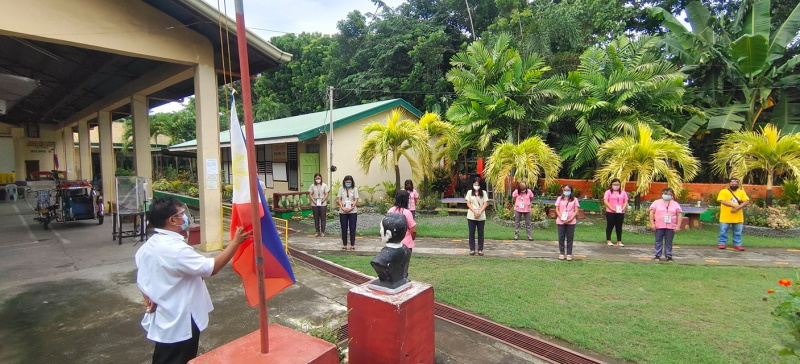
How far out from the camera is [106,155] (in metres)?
13.6

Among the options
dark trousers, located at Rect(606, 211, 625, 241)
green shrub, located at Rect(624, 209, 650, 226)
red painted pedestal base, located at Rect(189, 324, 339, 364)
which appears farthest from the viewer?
green shrub, located at Rect(624, 209, 650, 226)

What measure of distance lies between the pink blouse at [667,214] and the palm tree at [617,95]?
496 centimetres

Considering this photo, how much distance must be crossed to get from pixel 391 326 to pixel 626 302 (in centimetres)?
381

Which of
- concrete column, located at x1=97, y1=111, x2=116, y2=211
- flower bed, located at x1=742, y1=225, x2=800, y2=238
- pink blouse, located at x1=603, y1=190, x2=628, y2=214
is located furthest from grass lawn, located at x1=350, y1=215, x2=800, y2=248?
concrete column, located at x1=97, y1=111, x2=116, y2=211

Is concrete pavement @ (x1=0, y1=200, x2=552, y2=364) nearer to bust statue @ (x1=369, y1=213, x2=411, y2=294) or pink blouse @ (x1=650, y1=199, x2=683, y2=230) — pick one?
bust statue @ (x1=369, y1=213, x2=411, y2=294)

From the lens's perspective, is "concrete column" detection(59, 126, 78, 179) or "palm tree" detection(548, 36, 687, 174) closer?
"palm tree" detection(548, 36, 687, 174)

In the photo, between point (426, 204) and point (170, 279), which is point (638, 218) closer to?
point (426, 204)

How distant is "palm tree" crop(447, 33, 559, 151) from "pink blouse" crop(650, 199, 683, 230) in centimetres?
560

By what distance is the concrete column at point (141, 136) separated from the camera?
11.0 metres

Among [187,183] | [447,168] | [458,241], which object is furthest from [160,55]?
[187,183]

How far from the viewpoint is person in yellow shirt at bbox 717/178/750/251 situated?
824 centimetres

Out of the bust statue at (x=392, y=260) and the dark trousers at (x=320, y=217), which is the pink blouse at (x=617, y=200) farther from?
the bust statue at (x=392, y=260)

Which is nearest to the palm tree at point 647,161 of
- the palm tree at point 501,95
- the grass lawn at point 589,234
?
the grass lawn at point 589,234

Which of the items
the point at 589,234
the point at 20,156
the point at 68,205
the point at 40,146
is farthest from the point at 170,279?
the point at 40,146
